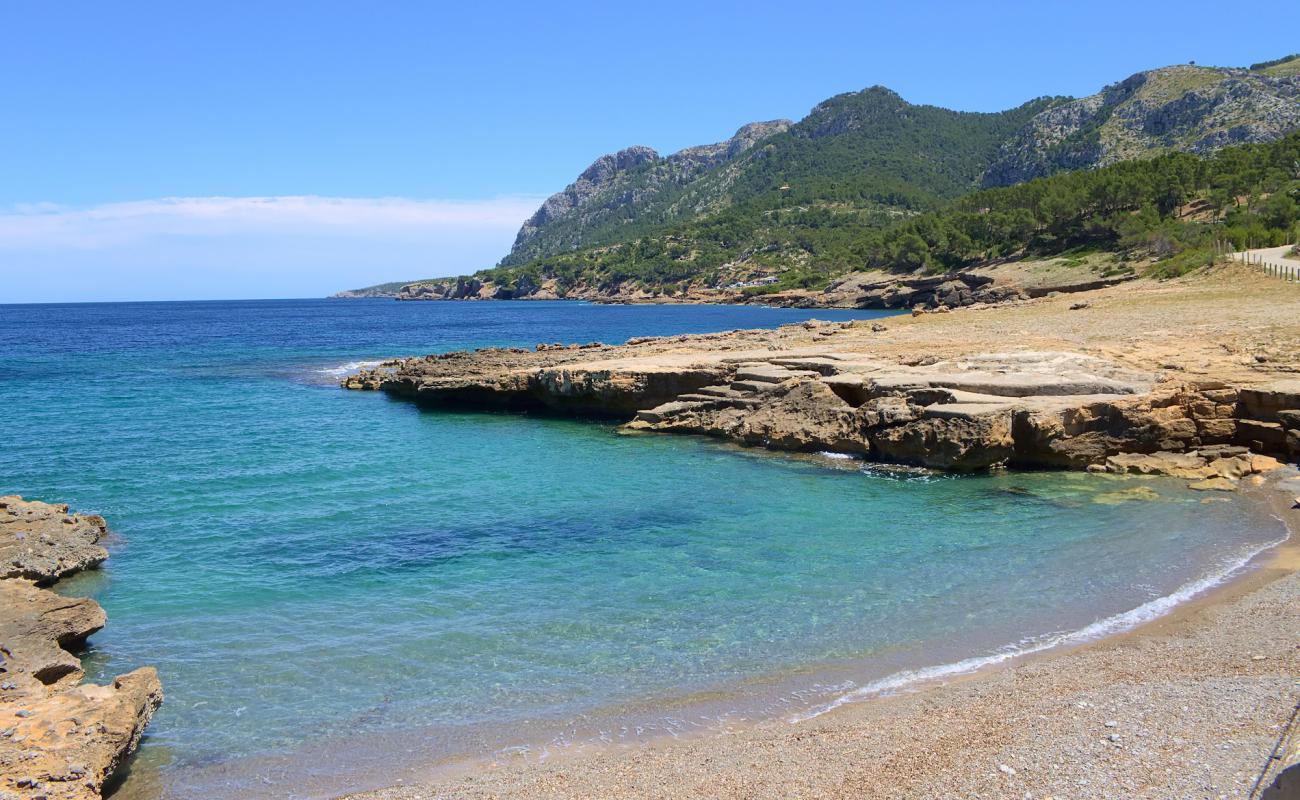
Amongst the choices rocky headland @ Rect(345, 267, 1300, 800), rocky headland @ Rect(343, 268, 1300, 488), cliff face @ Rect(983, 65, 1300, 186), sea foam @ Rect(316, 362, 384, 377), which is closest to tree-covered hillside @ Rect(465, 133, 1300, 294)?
rocky headland @ Rect(345, 267, 1300, 800)

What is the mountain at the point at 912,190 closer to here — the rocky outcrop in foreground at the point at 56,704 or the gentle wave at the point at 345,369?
the gentle wave at the point at 345,369

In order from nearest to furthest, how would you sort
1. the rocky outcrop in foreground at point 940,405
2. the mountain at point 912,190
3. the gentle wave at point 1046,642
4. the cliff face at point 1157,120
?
the gentle wave at point 1046,642
the rocky outcrop in foreground at point 940,405
the cliff face at point 1157,120
the mountain at point 912,190

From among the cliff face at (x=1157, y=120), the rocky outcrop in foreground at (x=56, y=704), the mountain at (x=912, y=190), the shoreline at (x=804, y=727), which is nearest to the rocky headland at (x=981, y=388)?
the shoreline at (x=804, y=727)

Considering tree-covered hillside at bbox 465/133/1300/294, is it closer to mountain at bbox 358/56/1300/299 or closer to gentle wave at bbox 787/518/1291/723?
mountain at bbox 358/56/1300/299

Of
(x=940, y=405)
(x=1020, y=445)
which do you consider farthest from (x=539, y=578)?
(x=1020, y=445)

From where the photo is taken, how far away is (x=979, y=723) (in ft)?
27.3

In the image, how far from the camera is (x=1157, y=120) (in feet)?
433

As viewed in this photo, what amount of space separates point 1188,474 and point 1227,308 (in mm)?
15418

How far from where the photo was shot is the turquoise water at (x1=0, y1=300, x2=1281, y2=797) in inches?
364

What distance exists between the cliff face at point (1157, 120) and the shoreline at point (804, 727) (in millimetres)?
125122

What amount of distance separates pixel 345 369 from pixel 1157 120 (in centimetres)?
13356

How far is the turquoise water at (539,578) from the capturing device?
30.3 feet

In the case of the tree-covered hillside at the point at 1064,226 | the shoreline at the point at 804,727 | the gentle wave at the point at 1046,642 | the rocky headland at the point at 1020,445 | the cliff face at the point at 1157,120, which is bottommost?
the gentle wave at the point at 1046,642

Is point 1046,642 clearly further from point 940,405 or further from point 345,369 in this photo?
point 345,369
